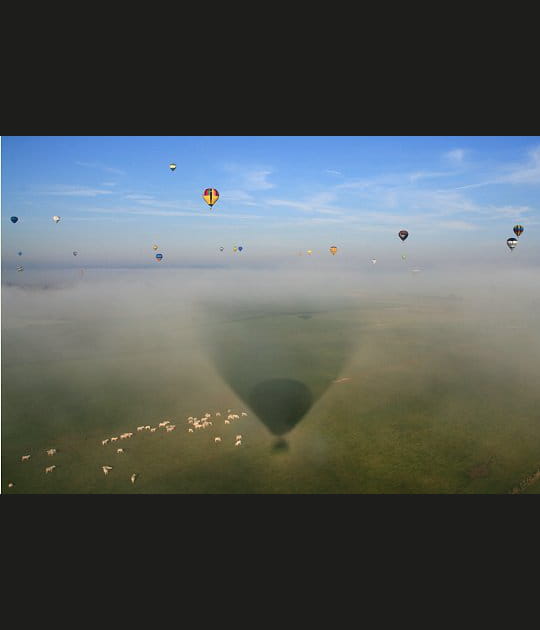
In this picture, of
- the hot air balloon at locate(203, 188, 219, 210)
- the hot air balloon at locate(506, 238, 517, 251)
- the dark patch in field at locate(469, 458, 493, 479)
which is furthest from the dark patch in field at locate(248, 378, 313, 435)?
the hot air balloon at locate(506, 238, 517, 251)

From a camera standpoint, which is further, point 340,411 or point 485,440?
point 340,411

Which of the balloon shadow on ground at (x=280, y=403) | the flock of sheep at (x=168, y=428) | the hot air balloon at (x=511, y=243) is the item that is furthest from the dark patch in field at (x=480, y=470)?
the hot air balloon at (x=511, y=243)

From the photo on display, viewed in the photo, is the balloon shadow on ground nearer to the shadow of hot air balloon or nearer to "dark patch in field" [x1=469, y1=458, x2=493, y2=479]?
the shadow of hot air balloon

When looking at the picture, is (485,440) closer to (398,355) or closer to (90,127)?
(398,355)

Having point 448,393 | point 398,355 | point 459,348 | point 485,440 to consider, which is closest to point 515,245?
point 459,348

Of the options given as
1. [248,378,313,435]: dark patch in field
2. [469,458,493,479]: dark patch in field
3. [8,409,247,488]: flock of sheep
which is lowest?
[469,458,493,479]: dark patch in field

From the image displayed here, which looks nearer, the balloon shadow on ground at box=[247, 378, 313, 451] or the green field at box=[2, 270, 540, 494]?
the green field at box=[2, 270, 540, 494]

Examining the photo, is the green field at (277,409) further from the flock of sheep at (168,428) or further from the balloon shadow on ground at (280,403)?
the flock of sheep at (168,428)
